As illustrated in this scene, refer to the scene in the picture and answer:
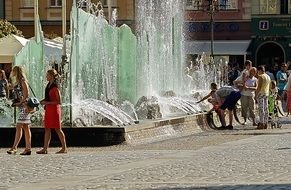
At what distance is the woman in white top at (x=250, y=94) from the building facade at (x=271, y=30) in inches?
1275

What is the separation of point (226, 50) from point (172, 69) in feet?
76.6

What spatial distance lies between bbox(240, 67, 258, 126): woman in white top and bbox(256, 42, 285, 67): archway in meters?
32.4

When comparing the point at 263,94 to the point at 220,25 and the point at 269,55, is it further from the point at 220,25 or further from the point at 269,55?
the point at 220,25

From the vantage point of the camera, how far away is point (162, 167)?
15227 millimetres

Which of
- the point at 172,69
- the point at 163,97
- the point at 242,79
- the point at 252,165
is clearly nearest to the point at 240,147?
the point at 252,165

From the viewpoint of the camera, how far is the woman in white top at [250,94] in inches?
1062

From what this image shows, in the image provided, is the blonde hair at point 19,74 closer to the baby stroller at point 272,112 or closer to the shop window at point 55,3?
the baby stroller at point 272,112

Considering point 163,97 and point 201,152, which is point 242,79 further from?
point 201,152

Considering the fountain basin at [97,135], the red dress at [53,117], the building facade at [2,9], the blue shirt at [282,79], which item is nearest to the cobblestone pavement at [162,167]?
the fountain basin at [97,135]

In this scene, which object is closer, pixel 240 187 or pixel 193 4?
pixel 240 187

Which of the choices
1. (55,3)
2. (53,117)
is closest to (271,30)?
(55,3)

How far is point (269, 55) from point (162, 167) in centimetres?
4552

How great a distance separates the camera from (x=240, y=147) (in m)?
19.2

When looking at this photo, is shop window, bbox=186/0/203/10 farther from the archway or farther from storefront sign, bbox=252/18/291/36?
the archway
